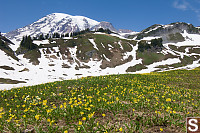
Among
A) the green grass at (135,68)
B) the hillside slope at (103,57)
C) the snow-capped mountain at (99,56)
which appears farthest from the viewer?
the green grass at (135,68)

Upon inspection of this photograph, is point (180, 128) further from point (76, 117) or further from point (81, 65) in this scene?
point (81, 65)

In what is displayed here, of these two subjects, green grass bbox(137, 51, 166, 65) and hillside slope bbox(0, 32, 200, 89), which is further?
green grass bbox(137, 51, 166, 65)

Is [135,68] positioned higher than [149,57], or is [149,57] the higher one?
[149,57]

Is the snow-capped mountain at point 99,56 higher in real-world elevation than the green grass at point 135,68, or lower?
higher

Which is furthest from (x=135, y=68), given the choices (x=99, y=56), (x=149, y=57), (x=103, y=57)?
(x=99, y=56)

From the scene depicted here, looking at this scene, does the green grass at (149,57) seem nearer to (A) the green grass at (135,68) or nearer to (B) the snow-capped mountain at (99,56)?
(B) the snow-capped mountain at (99,56)

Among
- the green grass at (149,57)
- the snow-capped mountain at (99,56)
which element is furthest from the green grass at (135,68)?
the green grass at (149,57)

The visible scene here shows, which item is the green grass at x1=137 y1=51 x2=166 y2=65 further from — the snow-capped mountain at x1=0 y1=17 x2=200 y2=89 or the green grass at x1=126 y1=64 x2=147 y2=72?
the green grass at x1=126 y1=64 x2=147 y2=72

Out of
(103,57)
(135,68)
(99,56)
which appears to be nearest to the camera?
(135,68)

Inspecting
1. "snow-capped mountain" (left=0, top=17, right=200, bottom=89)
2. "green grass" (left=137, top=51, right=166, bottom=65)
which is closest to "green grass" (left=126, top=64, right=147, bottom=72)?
"snow-capped mountain" (left=0, top=17, right=200, bottom=89)

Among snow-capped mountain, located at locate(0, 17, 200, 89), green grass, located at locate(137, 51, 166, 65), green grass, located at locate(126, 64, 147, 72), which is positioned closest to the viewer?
snow-capped mountain, located at locate(0, 17, 200, 89)

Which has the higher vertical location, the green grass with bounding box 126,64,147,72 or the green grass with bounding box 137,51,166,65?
the green grass with bounding box 137,51,166,65

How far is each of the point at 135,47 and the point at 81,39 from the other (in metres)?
55.1

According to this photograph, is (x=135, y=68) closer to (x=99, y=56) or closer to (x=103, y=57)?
(x=103, y=57)
